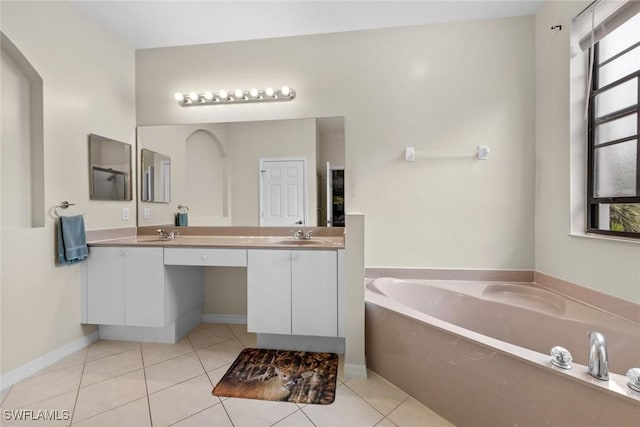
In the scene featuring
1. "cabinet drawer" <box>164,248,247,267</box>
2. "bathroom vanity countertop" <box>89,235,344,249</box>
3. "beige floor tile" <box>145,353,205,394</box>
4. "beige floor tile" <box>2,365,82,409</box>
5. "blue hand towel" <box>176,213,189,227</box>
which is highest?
"blue hand towel" <box>176,213,189,227</box>

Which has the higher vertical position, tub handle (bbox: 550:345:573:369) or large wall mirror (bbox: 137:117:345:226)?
large wall mirror (bbox: 137:117:345:226)

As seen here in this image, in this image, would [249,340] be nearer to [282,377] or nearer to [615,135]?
[282,377]

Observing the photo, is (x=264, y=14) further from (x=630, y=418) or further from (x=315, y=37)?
(x=630, y=418)

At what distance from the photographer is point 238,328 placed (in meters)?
2.47

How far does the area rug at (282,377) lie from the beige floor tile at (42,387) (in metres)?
0.89

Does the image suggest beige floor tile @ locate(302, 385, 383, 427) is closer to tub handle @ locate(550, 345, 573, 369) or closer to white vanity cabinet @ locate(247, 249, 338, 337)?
white vanity cabinet @ locate(247, 249, 338, 337)

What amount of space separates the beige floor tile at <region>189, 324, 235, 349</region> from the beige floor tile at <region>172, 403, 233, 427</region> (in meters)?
0.78

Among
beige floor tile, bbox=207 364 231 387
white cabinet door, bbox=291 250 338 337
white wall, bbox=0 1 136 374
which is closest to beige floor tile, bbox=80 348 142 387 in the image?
white wall, bbox=0 1 136 374

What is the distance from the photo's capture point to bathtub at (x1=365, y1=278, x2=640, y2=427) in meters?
0.97

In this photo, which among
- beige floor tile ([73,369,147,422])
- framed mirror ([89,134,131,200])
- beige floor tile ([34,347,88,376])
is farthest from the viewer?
framed mirror ([89,134,131,200])

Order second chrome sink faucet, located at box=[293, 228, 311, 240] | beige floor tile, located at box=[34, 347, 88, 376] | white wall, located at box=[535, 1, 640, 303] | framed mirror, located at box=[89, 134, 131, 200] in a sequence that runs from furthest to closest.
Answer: second chrome sink faucet, located at box=[293, 228, 311, 240], framed mirror, located at box=[89, 134, 131, 200], beige floor tile, located at box=[34, 347, 88, 376], white wall, located at box=[535, 1, 640, 303]

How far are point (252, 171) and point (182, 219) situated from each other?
0.80 metres

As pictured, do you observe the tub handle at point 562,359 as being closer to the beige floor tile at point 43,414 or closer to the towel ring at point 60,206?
the beige floor tile at point 43,414

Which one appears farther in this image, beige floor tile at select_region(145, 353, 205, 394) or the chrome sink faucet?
the chrome sink faucet
